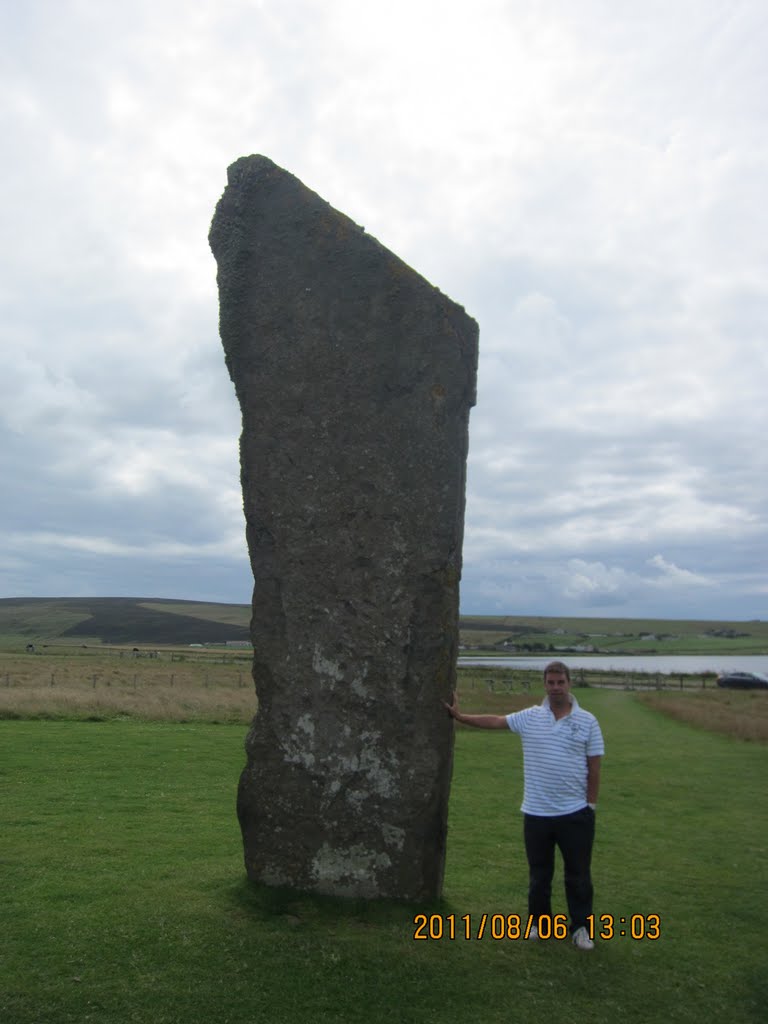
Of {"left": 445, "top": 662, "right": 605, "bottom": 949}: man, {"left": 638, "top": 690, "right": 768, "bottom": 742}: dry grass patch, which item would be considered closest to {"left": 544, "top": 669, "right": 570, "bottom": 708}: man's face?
{"left": 445, "top": 662, "right": 605, "bottom": 949}: man

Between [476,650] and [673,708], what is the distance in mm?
101595

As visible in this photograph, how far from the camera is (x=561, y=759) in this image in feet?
19.2

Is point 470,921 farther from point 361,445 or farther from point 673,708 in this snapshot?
point 673,708

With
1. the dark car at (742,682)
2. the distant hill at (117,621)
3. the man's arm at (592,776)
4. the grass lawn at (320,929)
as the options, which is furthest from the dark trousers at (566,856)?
the distant hill at (117,621)

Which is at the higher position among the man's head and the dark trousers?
the man's head

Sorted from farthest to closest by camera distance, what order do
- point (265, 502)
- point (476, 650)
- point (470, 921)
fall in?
point (476, 650), point (265, 502), point (470, 921)

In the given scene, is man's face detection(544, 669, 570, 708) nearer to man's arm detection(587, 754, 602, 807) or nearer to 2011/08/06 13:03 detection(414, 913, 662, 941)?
man's arm detection(587, 754, 602, 807)

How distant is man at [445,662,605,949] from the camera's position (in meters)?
5.83

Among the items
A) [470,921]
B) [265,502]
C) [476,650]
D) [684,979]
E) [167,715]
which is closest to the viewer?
[684,979]

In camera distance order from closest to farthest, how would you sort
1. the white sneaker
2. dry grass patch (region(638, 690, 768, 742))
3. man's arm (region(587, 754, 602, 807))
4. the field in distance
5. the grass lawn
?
the grass lawn < man's arm (region(587, 754, 602, 807)) < the white sneaker < dry grass patch (region(638, 690, 768, 742)) < the field in distance

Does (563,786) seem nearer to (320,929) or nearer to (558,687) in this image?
(558,687)

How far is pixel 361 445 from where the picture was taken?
6.71 meters

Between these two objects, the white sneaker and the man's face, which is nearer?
the man's face

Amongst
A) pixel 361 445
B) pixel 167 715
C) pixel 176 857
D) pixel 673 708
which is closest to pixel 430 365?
pixel 361 445
